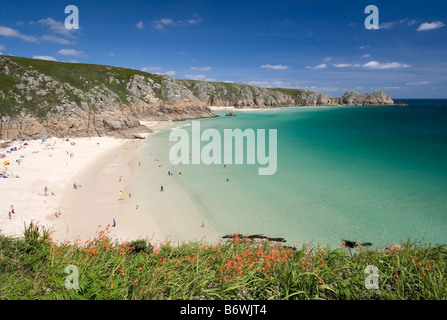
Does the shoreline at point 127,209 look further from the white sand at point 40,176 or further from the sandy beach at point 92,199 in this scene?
the white sand at point 40,176

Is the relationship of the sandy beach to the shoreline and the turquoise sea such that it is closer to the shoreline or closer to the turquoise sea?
the shoreline

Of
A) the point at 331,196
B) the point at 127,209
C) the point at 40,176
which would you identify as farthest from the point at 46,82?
the point at 331,196

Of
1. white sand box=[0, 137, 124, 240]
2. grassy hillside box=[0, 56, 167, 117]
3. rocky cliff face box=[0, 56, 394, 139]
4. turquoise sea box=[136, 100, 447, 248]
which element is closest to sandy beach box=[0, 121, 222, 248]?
white sand box=[0, 137, 124, 240]

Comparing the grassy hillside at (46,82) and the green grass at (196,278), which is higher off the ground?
the grassy hillside at (46,82)

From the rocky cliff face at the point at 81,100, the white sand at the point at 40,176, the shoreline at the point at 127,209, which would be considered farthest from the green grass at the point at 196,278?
the rocky cliff face at the point at 81,100

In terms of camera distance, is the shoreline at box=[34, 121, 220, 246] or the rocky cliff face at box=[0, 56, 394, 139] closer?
the shoreline at box=[34, 121, 220, 246]

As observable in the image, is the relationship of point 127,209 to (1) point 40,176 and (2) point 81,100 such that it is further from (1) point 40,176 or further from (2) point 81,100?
(2) point 81,100

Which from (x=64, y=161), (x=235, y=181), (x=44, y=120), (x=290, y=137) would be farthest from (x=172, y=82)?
(x=235, y=181)
